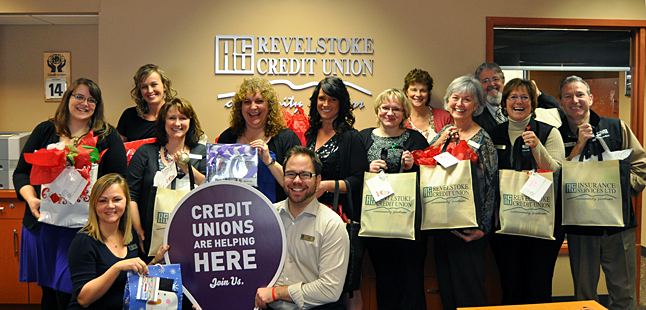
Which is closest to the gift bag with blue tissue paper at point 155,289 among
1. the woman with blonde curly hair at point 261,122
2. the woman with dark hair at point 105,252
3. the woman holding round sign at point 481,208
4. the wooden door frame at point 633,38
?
the woman with dark hair at point 105,252

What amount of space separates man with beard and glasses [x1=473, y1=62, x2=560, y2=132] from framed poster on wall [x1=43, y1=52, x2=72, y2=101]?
438 centimetres

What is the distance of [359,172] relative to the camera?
273cm

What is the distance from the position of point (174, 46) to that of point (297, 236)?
243 centimetres

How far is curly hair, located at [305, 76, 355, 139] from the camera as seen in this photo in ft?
9.41

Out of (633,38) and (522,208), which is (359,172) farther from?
(633,38)

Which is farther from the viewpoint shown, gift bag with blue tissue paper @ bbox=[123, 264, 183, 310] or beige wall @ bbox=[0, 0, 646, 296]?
beige wall @ bbox=[0, 0, 646, 296]

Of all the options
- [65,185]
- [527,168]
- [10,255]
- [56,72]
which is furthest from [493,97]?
[56,72]

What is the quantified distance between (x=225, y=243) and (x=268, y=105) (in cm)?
98

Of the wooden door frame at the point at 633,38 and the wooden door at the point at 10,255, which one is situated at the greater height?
the wooden door frame at the point at 633,38

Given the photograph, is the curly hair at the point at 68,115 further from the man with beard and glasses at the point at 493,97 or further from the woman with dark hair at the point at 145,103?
the man with beard and glasses at the point at 493,97

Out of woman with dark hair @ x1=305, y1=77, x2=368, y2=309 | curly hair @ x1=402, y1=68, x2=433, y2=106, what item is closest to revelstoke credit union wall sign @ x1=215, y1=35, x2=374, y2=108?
curly hair @ x1=402, y1=68, x2=433, y2=106

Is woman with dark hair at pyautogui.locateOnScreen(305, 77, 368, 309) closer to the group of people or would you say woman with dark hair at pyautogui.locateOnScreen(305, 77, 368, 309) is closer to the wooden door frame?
the group of people

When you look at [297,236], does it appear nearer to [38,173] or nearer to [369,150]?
[369,150]

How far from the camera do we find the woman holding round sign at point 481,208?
9.09 feet
